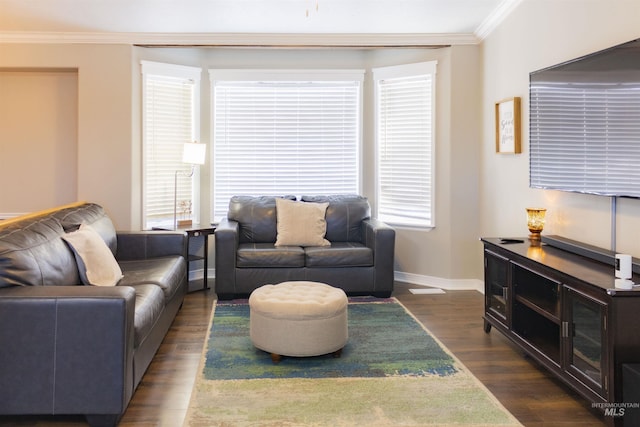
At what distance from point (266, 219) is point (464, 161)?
208 centimetres

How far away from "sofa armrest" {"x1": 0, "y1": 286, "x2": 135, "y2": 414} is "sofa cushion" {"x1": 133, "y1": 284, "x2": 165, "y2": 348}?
0.89 ft

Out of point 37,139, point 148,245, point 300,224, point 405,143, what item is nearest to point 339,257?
point 300,224

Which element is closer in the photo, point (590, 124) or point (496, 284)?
point (590, 124)

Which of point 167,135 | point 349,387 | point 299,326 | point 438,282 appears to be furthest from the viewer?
point 167,135

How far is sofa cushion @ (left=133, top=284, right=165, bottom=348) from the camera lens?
9.04 ft

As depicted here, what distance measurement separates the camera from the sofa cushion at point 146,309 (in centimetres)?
276

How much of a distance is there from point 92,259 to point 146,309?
0.64 m

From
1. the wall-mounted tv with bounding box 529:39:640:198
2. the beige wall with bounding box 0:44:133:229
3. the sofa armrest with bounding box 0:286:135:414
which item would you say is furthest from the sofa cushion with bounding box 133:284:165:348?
the wall-mounted tv with bounding box 529:39:640:198

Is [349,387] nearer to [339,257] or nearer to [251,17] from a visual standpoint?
[339,257]

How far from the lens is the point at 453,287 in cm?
540

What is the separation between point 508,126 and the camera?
14.8 ft

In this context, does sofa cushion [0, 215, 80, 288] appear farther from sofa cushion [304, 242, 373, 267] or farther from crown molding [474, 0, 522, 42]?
crown molding [474, 0, 522, 42]

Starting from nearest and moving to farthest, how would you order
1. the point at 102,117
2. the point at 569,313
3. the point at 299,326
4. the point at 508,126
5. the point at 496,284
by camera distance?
the point at 569,313 → the point at 299,326 → the point at 496,284 → the point at 508,126 → the point at 102,117

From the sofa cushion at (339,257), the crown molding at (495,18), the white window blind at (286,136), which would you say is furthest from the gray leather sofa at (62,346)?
the crown molding at (495,18)
